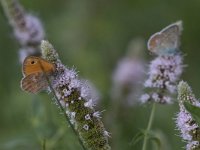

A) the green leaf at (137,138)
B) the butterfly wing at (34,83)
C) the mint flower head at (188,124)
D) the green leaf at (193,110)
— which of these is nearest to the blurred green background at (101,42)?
the green leaf at (137,138)

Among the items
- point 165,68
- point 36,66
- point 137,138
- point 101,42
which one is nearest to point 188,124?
point 137,138

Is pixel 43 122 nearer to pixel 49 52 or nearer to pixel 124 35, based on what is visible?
pixel 49 52

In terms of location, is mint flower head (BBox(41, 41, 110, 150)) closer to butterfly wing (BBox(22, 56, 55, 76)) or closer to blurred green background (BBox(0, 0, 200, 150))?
butterfly wing (BBox(22, 56, 55, 76))

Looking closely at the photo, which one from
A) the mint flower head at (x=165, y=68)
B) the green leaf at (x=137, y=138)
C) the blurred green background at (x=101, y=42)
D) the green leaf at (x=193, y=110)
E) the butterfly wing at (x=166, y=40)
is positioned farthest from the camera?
the blurred green background at (x=101, y=42)

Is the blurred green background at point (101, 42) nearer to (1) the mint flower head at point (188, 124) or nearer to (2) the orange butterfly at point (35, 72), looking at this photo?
(2) the orange butterfly at point (35, 72)

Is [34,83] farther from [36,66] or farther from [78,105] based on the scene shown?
[78,105]
